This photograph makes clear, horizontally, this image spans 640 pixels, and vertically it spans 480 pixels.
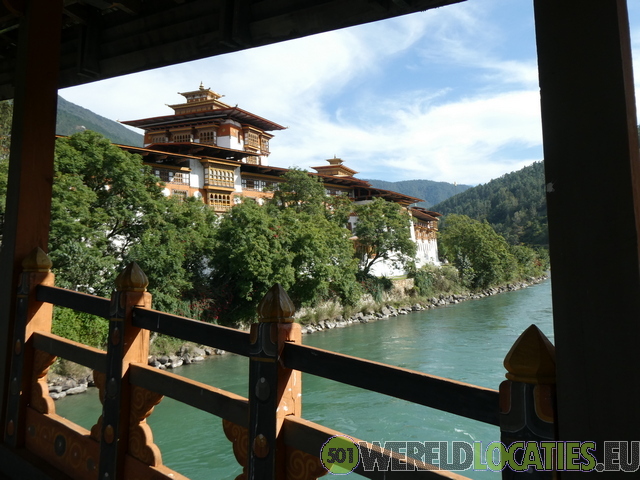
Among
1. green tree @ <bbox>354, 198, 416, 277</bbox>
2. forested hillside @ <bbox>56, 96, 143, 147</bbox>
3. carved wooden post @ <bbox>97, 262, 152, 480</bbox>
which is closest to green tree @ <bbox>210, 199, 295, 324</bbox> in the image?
green tree @ <bbox>354, 198, 416, 277</bbox>

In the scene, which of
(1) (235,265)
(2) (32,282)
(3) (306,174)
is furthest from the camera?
(3) (306,174)

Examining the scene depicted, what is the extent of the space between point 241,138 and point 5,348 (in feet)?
65.6

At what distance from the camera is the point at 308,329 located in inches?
505

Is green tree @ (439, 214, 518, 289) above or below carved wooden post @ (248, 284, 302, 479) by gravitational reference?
above

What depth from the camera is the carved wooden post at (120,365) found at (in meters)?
1.35

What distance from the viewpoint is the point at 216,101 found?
837 inches

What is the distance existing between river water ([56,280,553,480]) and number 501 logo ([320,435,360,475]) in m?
4.85

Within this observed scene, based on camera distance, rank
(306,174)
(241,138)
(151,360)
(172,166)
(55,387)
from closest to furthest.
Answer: (55,387), (151,360), (172,166), (306,174), (241,138)

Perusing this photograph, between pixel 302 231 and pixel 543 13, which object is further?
pixel 302 231

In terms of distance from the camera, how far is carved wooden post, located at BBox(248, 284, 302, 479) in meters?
0.99

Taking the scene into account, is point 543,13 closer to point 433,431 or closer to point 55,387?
point 433,431

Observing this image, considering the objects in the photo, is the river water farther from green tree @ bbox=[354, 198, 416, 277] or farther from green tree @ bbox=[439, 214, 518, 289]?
green tree @ bbox=[439, 214, 518, 289]

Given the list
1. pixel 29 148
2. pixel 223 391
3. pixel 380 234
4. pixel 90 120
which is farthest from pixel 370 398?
pixel 90 120

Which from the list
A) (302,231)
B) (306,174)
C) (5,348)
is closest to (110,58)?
(5,348)
